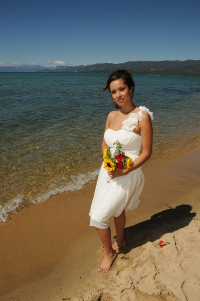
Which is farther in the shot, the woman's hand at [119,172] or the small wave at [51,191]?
the small wave at [51,191]

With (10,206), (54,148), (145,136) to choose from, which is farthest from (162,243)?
(54,148)

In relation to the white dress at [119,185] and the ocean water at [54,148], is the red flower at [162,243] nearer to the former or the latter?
the white dress at [119,185]

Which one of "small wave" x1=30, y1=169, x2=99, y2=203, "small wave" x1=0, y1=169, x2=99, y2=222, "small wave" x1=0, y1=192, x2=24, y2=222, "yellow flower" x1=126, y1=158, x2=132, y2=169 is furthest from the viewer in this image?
"small wave" x1=30, y1=169, x2=99, y2=203

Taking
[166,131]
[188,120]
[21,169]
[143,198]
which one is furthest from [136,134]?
[188,120]

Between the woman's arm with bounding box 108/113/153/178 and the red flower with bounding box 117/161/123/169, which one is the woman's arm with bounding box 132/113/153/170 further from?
the red flower with bounding box 117/161/123/169

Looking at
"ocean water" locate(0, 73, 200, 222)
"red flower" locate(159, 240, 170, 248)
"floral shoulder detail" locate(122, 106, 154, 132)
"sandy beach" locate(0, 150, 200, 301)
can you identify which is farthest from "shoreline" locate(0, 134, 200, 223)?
"floral shoulder detail" locate(122, 106, 154, 132)

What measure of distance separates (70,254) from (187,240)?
1799 millimetres

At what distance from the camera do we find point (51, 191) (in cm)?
562

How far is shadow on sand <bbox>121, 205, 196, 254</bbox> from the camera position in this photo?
369cm

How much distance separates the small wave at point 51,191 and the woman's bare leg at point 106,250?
2366 millimetres

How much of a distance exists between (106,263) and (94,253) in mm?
426

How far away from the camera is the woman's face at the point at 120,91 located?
9.60 ft

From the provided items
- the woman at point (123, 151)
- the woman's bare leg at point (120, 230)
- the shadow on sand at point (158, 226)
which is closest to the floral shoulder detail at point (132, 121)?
the woman at point (123, 151)

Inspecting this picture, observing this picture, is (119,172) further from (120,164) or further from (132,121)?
(132,121)
